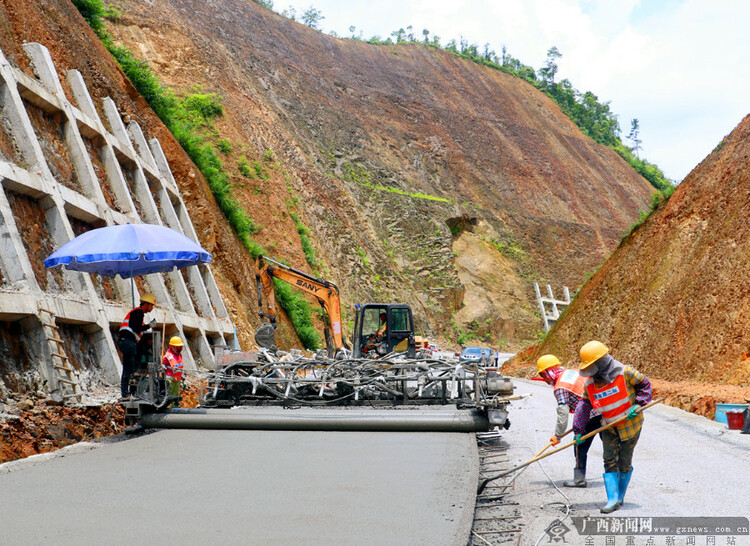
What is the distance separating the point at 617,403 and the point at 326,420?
3.28m

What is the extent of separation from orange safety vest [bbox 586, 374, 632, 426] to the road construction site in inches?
33.0

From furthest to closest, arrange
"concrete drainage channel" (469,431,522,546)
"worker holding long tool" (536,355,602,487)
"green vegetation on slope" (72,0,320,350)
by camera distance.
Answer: "green vegetation on slope" (72,0,320,350) < "worker holding long tool" (536,355,602,487) < "concrete drainage channel" (469,431,522,546)

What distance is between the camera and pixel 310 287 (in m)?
19.5

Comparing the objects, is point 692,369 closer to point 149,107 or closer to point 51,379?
point 51,379

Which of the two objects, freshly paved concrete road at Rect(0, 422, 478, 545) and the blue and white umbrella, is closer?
freshly paved concrete road at Rect(0, 422, 478, 545)

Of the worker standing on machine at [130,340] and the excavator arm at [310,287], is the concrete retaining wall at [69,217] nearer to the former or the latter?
the worker standing on machine at [130,340]

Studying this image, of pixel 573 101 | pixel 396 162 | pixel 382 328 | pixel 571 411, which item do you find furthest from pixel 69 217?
pixel 573 101

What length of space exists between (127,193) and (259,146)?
67.7ft

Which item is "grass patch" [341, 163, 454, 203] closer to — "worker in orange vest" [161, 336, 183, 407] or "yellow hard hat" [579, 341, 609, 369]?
"worker in orange vest" [161, 336, 183, 407]

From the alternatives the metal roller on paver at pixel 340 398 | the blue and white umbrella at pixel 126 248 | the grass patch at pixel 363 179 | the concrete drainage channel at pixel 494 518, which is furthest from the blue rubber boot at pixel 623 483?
the grass patch at pixel 363 179

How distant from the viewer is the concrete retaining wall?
977cm

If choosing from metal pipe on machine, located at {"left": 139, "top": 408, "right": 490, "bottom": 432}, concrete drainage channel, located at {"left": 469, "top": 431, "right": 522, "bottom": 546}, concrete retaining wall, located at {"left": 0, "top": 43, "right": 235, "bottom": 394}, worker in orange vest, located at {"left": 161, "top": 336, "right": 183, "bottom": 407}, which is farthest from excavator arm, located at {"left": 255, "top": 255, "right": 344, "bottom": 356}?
concrete drainage channel, located at {"left": 469, "top": 431, "right": 522, "bottom": 546}

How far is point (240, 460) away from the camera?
6.61 meters

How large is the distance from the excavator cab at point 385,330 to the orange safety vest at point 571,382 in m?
10.7
